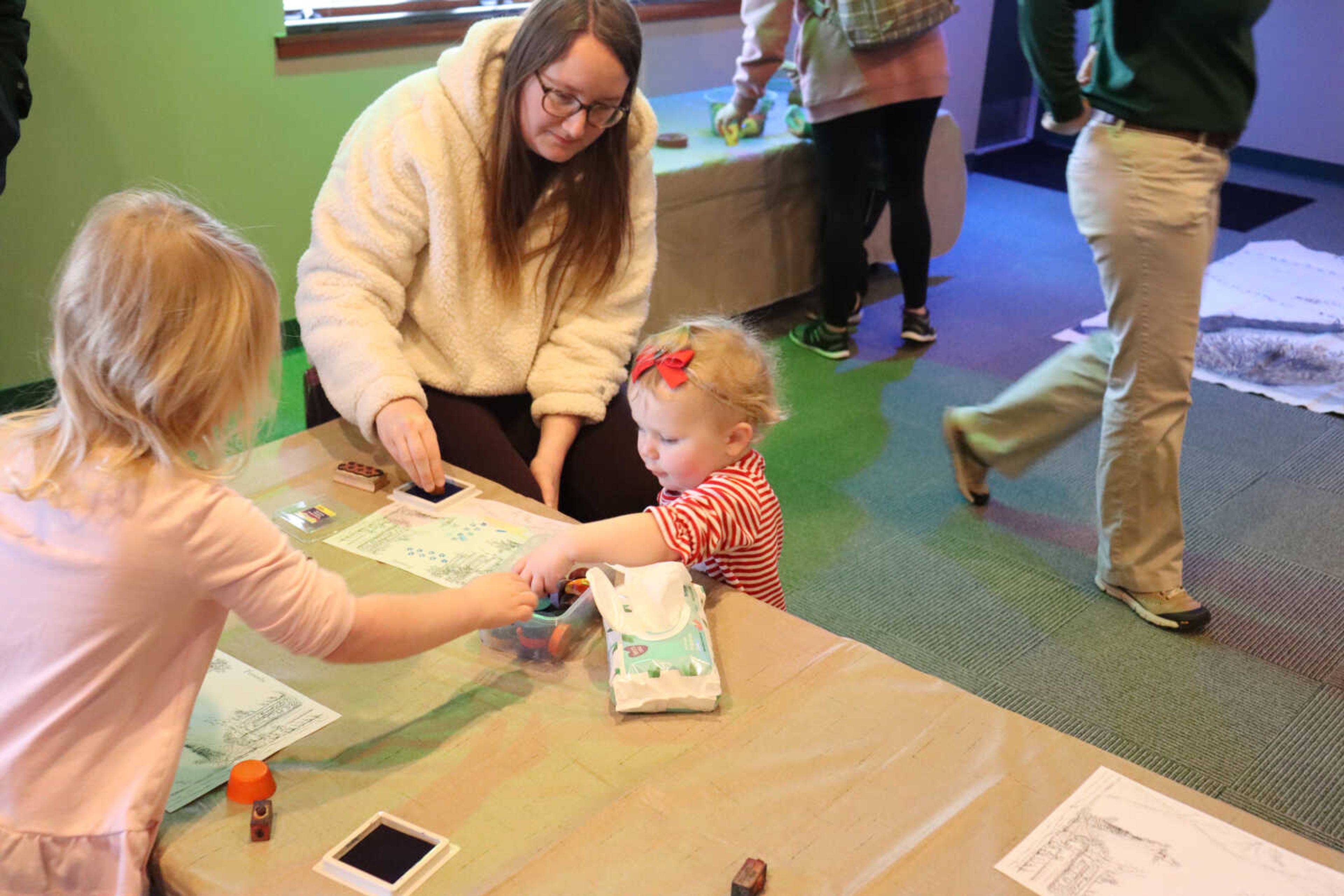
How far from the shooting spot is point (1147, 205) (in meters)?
1.87

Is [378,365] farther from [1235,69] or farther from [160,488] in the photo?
[1235,69]

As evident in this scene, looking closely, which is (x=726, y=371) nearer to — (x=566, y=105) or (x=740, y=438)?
(x=740, y=438)

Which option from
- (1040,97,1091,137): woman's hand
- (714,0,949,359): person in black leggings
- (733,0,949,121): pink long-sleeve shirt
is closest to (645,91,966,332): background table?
(714,0,949,359): person in black leggings

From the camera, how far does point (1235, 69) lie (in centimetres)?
185

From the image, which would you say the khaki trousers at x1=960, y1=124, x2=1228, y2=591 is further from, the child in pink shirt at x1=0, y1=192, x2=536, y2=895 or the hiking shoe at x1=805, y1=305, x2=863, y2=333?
the child in pink shirt at x1=0, y1=192, x2=536, y2=895

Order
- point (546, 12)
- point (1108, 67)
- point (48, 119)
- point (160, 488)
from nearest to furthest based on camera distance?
1. point (160, 488)
2. point (546, 12)
3. point (1108, 67)
4. point (48, 119)

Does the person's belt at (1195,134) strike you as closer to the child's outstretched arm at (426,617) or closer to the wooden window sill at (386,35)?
the child's outstretched arm at (426,617)

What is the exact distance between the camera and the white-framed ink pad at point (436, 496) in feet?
5.00

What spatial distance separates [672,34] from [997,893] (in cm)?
346

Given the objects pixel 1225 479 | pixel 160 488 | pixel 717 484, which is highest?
pixel 160 488

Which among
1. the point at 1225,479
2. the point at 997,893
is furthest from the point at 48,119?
the point at 1225,479

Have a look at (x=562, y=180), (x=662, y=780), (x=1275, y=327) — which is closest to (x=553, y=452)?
(x=562, y=180)

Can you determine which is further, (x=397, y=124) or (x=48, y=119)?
(x=48, y=119)

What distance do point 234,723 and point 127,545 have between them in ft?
0.95
